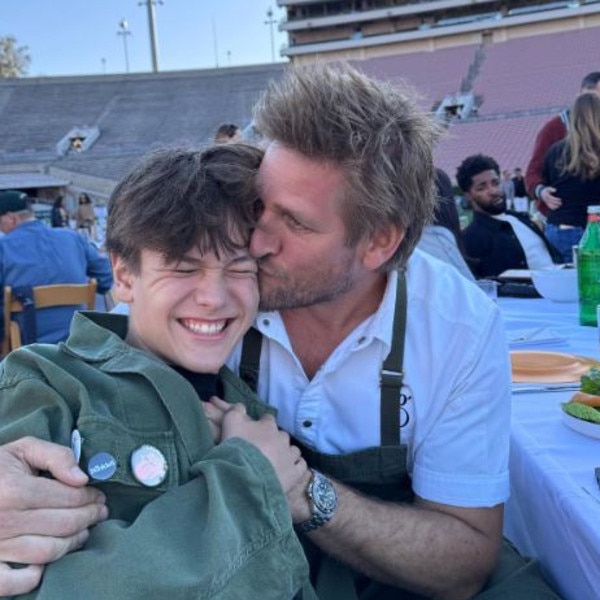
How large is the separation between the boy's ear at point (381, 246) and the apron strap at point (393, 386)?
13 cm

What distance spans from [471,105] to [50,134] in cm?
2024

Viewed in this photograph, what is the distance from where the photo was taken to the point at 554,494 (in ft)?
4.19

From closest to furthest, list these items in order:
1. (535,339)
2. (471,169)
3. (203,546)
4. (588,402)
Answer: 1. (203,546)
2. (588,402)
3. (535,339)
4. (471,169)

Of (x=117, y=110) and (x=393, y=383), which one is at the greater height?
(x=117, y=110)

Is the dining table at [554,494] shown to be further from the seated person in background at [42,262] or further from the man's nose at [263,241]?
the seated person in background at [42,262]

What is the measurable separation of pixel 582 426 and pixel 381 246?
55 centimetres

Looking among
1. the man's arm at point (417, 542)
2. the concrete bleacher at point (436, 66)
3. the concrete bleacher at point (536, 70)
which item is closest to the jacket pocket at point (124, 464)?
the man's arm at point (417, 542)

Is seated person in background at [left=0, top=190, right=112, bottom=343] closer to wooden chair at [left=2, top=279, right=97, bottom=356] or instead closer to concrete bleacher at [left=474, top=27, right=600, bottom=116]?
wooden chair at [left=2, top=279, right=97, bottom=356]

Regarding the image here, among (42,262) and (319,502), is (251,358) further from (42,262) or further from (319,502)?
(42,262)

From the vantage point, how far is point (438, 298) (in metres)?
1.50

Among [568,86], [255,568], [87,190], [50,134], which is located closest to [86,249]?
[255,568]

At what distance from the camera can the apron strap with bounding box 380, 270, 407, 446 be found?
144 cm

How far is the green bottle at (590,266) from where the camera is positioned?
2.40 m

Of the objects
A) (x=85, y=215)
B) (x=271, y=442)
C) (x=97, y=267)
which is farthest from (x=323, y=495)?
(x=85, y=215)
